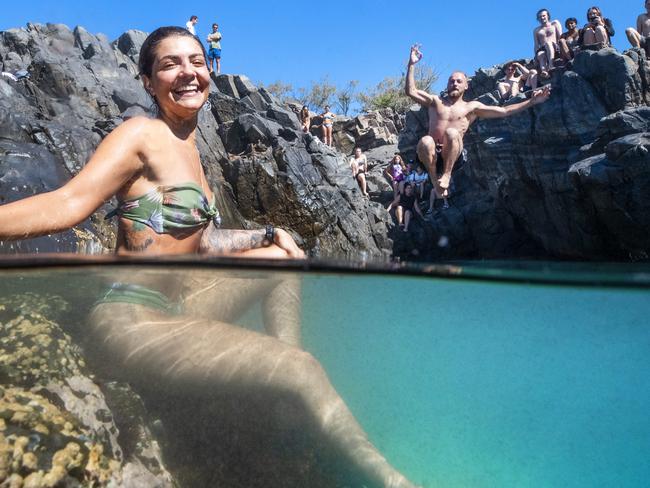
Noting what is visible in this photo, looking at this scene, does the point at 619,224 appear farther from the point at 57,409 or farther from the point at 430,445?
the point at 57,409

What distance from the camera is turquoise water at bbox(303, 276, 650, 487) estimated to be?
290cm

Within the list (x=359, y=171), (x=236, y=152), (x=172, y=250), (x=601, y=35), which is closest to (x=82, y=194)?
(x=172, y=250)

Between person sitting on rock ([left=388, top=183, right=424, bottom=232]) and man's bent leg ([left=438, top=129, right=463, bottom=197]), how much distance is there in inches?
460

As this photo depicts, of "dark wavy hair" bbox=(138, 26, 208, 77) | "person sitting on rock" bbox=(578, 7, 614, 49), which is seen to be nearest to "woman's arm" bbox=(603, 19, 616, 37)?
"person sitting on rock" bbox=(578, 7, 614, 49)

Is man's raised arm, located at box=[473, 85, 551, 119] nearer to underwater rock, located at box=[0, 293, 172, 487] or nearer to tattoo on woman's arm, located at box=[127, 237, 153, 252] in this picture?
tattoo on woman's arm, located at box=[127, 237, 153, 252]

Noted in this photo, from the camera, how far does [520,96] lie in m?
19.9

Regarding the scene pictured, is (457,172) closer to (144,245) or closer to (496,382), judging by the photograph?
(496,382)

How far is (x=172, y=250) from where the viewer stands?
3.34 metres

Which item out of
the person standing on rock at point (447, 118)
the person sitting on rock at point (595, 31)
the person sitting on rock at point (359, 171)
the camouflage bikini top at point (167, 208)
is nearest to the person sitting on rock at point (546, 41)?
the person sitting on rock at point (595, 31)

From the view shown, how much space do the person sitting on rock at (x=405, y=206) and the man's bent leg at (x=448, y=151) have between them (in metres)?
11.7

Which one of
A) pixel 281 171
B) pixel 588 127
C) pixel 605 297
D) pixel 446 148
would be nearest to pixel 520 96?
pixel 588 127

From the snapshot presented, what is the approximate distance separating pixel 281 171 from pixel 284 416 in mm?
16852

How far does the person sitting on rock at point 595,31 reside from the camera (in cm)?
1842

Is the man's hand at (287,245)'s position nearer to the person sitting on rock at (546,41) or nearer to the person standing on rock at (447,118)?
the person standing on rock at (447,118)
